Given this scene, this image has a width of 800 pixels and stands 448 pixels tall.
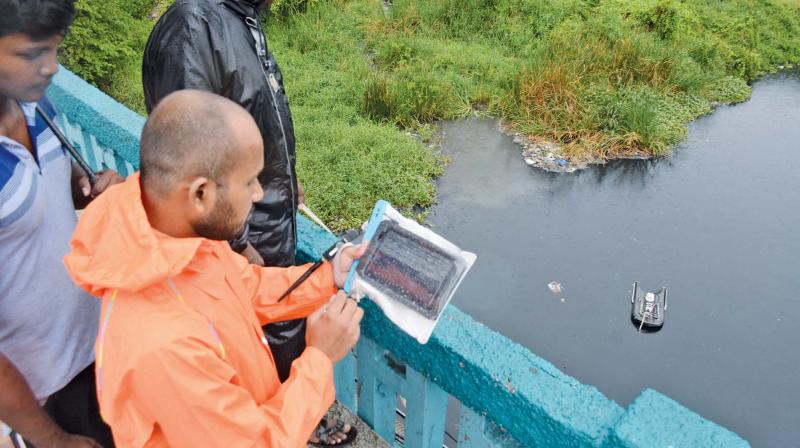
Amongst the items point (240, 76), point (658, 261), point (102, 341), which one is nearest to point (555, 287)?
point (658, 261)

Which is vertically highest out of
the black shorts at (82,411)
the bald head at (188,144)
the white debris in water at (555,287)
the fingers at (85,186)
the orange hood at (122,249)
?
the bald head at (188,144)

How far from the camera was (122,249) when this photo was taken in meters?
1.22

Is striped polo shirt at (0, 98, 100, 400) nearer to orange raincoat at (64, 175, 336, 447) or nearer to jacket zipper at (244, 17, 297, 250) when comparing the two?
orange raincoat at (64, 175, 336, 447)

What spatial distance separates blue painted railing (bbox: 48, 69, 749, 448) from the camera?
1365mm

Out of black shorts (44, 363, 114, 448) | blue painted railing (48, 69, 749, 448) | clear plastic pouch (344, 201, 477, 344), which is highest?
clear plastic pouch (344, 201, 477, 344)

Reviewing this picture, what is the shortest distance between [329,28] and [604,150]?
4.86 metres

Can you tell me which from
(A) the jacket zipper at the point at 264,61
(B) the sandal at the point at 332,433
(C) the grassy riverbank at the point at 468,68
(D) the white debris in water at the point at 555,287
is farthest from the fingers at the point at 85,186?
(D) the white debris in water at the point at 555,287

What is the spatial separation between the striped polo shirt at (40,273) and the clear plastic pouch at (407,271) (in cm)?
81

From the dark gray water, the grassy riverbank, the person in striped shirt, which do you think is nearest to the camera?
the person in striped shirt

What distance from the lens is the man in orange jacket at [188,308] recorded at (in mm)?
1167

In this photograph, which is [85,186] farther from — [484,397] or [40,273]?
[484,397]

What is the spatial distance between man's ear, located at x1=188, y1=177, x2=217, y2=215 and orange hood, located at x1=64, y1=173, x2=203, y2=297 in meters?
0.08

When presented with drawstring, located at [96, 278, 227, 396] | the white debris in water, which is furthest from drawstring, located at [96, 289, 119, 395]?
the white debris in water

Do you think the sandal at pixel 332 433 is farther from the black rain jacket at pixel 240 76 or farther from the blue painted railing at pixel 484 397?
the black rain jacket at pixel 240 76
